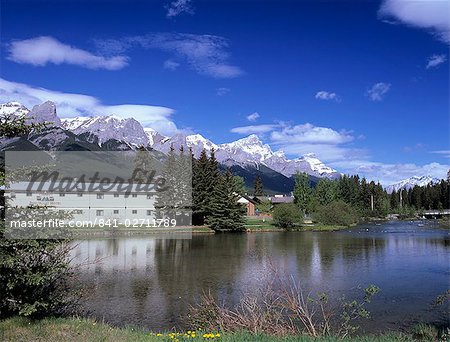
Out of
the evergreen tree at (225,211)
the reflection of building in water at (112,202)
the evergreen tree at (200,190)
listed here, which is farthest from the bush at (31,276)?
the evergreen tree at (200,190)

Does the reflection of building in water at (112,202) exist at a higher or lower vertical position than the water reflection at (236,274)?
higher

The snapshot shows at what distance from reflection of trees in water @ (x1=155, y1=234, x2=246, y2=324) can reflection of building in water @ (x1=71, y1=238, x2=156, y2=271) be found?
0.82 meters

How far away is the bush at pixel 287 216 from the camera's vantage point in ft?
183

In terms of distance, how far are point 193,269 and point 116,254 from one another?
8675 mm

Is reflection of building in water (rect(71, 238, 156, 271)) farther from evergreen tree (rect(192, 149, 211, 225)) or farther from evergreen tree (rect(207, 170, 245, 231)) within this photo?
evergreen tree (rect(207, 170, 245, 231))

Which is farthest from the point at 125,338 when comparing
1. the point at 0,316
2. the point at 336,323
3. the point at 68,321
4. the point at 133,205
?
the point at 133,205

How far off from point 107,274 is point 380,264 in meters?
15.8

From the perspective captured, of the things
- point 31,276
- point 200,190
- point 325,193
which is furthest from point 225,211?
point 31,276

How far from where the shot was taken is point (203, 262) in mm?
25703

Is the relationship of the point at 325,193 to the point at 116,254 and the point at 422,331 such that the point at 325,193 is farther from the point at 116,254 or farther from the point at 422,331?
the point at 422,331

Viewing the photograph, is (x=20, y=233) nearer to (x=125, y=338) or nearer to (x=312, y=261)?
(x=125, y=338)

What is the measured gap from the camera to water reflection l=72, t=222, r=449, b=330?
1463 centimetres

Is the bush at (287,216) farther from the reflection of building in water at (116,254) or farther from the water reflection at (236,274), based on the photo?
the reflection of building in water at (116,254)

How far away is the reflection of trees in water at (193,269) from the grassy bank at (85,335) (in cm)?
456
